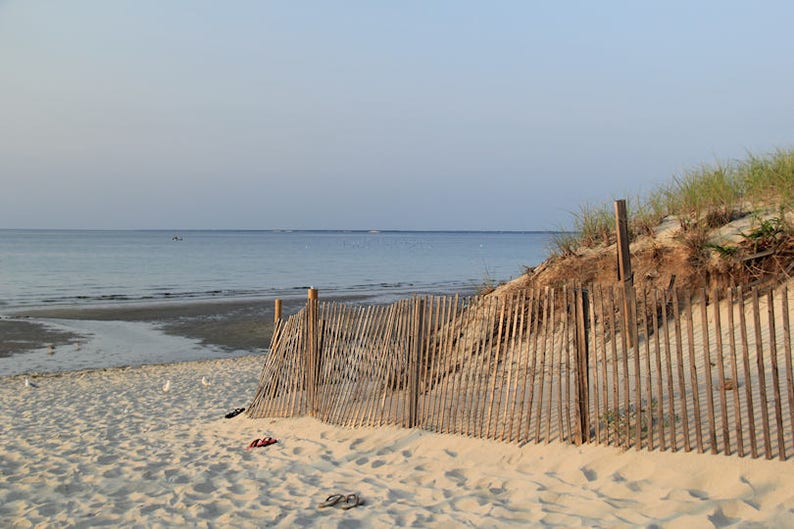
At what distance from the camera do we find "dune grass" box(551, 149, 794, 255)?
10562mm

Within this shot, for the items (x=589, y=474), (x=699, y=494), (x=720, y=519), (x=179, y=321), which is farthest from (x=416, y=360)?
(x=179, y=321)

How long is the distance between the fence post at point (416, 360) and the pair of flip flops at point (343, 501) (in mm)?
1867

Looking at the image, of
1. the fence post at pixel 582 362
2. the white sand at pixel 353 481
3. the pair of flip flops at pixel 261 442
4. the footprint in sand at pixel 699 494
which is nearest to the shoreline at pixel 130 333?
the white sand at pixel 353 481

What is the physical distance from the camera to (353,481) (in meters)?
6.39

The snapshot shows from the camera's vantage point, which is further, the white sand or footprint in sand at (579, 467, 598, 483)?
footprint in sand at (579, 467, 598, 483)

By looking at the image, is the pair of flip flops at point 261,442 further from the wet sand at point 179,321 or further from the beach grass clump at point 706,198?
the wet sand at point 179,321

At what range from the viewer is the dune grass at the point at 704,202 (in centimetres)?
1056

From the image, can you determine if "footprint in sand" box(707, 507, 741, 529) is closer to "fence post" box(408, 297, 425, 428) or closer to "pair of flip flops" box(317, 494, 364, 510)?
"pair of flip flops" box(317, 494, 364, 510)

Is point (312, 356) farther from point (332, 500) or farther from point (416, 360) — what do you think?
point (332, 500)

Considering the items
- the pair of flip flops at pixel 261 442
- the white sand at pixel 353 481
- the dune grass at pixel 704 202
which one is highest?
the dune grass at pixel 704 202

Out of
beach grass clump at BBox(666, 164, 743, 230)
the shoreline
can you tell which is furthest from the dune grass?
the shoreline

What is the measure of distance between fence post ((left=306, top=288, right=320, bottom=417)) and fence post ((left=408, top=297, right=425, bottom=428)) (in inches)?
73.2

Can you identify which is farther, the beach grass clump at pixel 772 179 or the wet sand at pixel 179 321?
the wet sand at pixel 179 321

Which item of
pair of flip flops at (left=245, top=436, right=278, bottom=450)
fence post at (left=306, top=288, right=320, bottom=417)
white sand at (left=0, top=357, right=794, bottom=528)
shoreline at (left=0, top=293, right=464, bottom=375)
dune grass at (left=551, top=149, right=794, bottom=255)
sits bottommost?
shoreline at (left=0, top=293, right=464, bottom=375)
